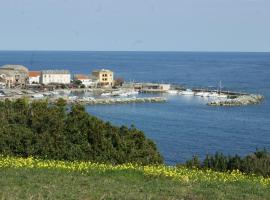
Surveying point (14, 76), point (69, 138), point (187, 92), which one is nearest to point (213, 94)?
point (187, 92)

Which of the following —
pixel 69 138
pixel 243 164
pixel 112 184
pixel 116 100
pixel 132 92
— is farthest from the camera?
pixel 132 92

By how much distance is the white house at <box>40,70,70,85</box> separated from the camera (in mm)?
89375

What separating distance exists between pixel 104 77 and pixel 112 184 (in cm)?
8600

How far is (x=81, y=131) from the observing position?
56.2 feet

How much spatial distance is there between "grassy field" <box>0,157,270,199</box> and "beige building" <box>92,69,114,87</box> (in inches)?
3245

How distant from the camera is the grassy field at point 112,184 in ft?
25.4

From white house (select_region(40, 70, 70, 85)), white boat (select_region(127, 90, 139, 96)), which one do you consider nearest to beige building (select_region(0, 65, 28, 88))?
white house (select_region(40, 70, 70, 85))

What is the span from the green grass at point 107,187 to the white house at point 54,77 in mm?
80299

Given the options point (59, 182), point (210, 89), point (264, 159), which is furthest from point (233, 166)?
point (210, 89)

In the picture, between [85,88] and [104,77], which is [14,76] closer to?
[85,88]

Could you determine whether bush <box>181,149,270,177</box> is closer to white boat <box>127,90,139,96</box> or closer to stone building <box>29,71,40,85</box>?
white boat <box>127,90,139,96</box>

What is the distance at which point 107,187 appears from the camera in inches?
331

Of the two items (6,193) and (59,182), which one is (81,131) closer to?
(59,182)

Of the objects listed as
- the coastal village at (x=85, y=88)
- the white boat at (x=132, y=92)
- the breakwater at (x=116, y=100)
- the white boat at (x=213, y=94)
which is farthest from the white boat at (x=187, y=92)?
the breakwater at (x=116, y=100)
